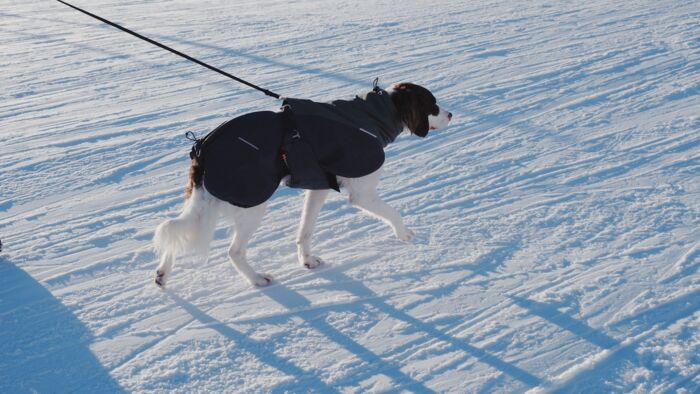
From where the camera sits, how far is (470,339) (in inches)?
115

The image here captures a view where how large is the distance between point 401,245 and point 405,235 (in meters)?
0.07

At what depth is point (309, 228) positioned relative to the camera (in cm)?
369

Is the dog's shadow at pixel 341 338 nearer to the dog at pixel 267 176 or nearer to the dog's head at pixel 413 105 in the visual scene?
the dog at pixel 267 176

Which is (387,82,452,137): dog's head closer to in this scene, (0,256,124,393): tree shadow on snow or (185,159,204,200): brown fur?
(185,159,204,200): brown fur

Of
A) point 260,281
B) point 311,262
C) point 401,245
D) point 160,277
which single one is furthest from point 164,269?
point 401,245

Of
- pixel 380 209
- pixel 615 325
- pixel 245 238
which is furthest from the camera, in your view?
pixel 380 209

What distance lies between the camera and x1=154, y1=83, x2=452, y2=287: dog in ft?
10.2

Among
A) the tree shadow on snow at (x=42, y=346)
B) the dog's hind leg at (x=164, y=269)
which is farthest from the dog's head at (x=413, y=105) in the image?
the tree shadow on snow at (x=42, y=346)

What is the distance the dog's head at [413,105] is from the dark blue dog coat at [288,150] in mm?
319

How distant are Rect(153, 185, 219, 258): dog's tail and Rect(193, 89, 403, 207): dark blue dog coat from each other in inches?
4.9

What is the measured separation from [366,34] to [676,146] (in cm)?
592

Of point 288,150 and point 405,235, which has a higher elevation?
point 288,150

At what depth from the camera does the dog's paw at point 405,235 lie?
3.79 metres

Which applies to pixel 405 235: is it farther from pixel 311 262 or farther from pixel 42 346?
pixel 42 346
